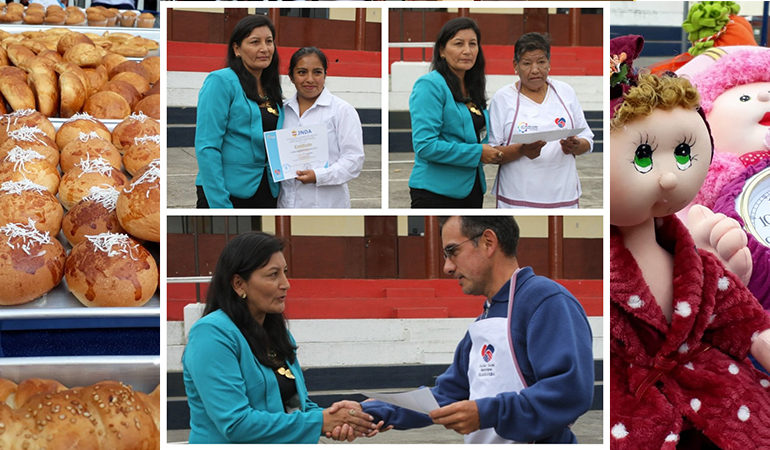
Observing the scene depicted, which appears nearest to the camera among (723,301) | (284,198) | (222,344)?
(222,344)

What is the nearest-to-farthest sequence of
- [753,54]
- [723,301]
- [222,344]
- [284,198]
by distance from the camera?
[222,344] < [284,198] < [723,301] < [753,54]

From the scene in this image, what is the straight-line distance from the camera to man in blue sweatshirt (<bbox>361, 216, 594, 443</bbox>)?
4.69ft

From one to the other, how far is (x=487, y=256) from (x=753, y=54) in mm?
1294

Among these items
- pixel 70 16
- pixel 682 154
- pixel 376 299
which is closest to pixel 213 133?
pixel 376 299

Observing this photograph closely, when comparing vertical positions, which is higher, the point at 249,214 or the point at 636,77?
the point at 636,77

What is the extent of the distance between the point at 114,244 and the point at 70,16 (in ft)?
6.76

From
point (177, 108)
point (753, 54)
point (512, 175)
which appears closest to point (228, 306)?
point (177, 108)

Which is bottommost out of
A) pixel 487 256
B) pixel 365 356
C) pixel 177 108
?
pixel 365 356

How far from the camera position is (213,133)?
4.87ft

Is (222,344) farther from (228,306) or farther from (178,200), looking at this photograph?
(178,200)

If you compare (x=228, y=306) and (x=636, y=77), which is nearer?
(x=228, y=306)

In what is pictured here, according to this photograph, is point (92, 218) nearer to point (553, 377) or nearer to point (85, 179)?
point (85, 179)

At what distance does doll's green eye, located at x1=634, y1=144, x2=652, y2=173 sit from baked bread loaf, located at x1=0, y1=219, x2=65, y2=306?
4.15ft

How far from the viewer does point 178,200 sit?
1.49m
